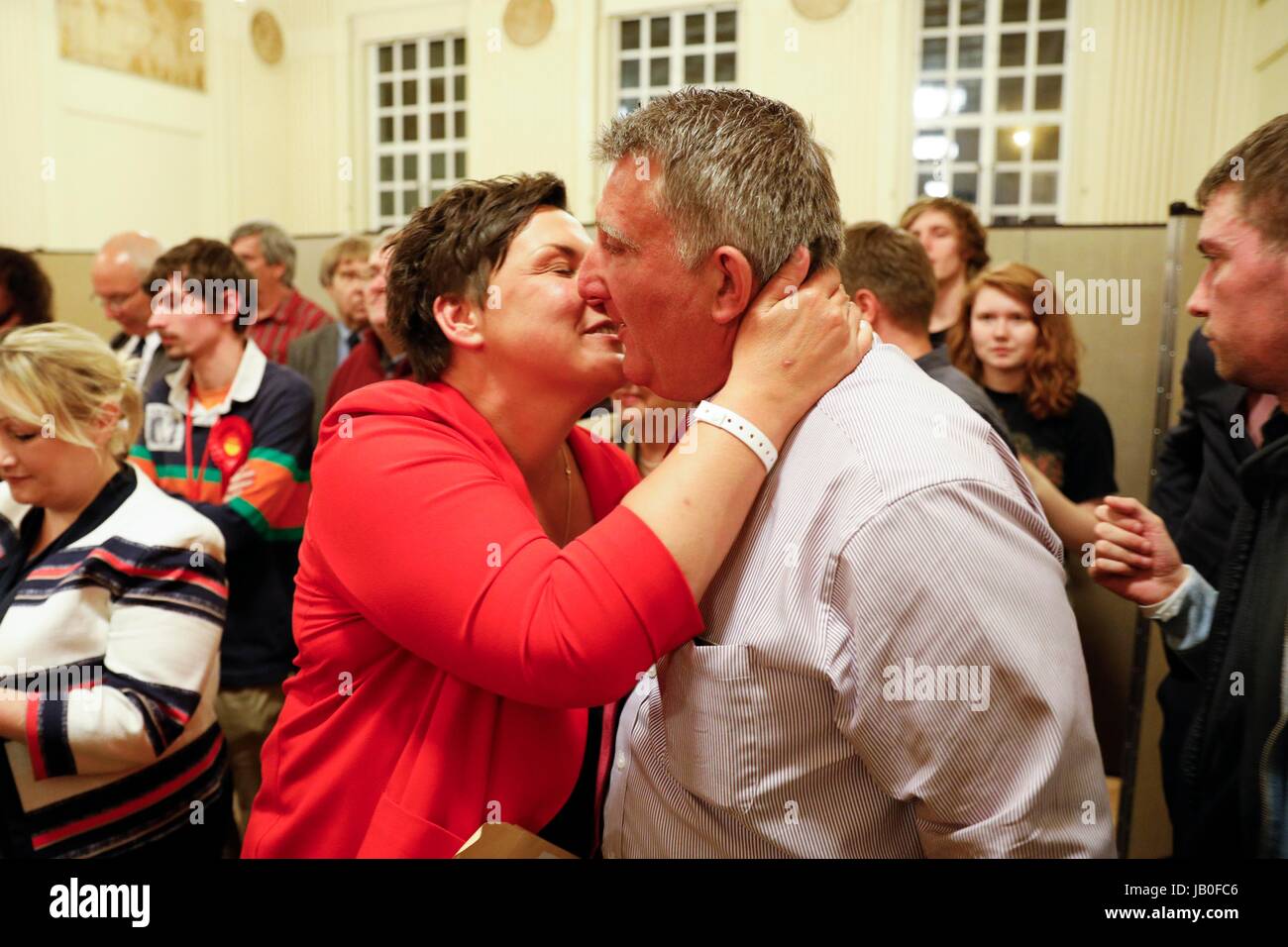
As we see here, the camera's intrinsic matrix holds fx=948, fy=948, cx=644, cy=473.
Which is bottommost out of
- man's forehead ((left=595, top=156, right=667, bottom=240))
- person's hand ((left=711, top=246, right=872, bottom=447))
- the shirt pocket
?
the shirt pocket

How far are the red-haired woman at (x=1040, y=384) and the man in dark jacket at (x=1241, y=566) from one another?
4.54ft

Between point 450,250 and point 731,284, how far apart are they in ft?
1.57

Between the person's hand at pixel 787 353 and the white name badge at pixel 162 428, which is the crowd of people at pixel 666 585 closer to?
the person's hand at pixel 787 353

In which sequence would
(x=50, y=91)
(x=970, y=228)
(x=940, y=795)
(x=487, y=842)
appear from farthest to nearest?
1. (x=50, y=91)
2. (x=970, y=228)
3. (x=487, y=842)
4. (x=940, y=795)

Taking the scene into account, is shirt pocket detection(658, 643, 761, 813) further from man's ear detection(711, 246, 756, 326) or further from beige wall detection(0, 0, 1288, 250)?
beige wall detection(0, 0, 1288, 250)

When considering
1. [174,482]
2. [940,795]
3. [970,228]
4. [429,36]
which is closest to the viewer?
[940,795]

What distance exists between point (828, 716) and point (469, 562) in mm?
394

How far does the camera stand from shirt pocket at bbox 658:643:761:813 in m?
0.96

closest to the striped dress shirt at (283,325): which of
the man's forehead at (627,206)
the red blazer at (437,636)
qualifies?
the red blazer at (437,636)

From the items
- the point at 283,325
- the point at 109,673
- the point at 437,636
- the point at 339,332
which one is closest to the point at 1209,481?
the point at 437,636

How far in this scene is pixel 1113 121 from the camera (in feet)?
11.6

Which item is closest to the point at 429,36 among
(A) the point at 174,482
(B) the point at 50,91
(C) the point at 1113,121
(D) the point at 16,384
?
(A) the point at 174,482

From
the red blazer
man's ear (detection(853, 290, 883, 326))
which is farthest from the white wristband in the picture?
man's ear (detection(853, 290, 883, 326))
